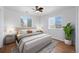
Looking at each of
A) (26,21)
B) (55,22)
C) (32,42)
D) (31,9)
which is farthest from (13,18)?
(55,22)

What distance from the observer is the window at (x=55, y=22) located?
1320mm

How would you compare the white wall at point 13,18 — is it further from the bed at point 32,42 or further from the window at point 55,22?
the window at point 55,22

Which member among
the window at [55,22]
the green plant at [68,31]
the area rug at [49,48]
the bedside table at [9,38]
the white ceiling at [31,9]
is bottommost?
the area rug at [49,48]

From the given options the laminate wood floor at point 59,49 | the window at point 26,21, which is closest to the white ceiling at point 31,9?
the window at point 26,21

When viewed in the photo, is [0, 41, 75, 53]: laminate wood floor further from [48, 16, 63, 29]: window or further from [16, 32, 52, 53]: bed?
[48, 16, 63, 29]: window

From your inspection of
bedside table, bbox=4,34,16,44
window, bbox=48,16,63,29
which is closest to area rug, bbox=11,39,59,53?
bedside table, bbox=4,34,16,44

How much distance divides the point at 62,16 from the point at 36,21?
45 centimetres

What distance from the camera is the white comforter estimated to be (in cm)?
124

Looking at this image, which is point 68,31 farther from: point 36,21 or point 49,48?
point 36,21

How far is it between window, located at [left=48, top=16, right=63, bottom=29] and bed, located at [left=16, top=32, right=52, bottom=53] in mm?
196

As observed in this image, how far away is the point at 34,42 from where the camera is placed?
1303 millimetres

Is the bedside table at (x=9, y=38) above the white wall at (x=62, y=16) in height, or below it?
below

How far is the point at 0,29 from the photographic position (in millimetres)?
1241
